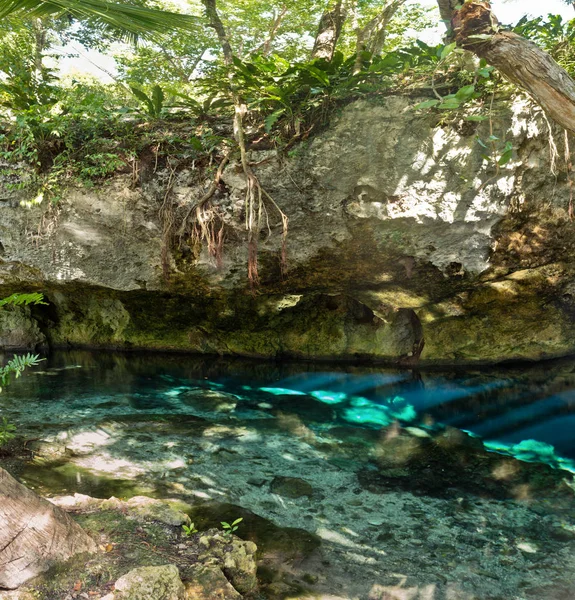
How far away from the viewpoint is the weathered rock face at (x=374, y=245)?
5859 mm

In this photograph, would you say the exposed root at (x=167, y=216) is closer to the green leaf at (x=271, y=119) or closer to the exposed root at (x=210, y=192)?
the exposed root at (x=210, y=192)

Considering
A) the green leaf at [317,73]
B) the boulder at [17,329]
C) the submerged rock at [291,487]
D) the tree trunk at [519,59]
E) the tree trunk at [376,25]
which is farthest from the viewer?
the boulder at [17,329]

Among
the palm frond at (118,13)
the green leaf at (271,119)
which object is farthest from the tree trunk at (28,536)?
the green leaf at (271,119)

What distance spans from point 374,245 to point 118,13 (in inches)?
154

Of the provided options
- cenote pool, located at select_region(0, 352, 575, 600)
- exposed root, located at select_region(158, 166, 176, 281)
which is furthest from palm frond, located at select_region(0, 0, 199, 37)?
cenote pool, located at select_region(0, 352, 575, 600)

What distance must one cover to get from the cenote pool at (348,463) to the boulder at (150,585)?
75cm

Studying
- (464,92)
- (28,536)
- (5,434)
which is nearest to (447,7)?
(464,92)

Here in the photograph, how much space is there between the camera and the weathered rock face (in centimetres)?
586

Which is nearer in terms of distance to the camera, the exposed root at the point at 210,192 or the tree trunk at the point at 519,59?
the tree trunk at the point at 519,59

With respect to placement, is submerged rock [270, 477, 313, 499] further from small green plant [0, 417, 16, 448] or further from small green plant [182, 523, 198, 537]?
small green plant [0, 417, 16, 448]

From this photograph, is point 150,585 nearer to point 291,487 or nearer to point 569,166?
point 291,487

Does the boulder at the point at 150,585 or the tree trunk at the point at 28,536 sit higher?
the tree trunk at the point at 28,536

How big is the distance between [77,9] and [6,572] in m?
4.35

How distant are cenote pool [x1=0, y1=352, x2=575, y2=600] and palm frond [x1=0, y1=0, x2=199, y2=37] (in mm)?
4031
